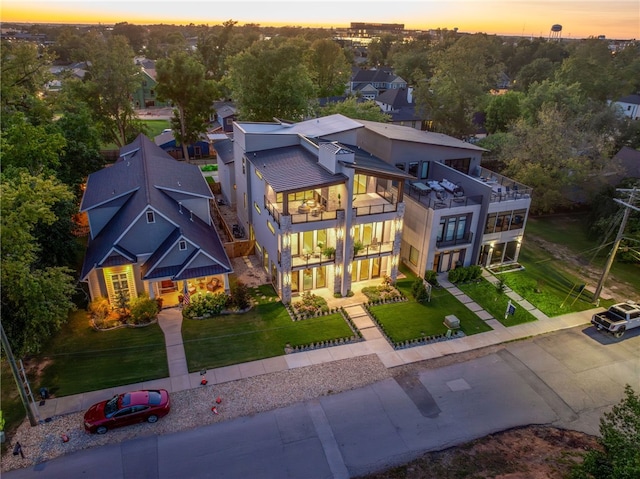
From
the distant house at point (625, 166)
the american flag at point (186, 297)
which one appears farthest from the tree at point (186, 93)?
the distant house at point (625, 166)

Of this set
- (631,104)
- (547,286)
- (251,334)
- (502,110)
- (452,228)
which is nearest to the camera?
(251,334)

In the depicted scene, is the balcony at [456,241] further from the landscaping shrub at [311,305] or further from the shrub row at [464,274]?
the landscaping shrub at [311,305]

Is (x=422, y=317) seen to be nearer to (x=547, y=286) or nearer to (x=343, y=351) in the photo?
(x=343, y=351)

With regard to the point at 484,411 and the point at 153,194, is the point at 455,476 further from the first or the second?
the point at 153,194

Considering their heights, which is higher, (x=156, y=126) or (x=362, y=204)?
(x=362, y=204)

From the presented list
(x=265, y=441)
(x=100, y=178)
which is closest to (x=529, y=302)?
(x=265, y=441)

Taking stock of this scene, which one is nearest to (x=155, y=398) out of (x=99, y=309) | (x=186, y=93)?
(x=99, y=309)

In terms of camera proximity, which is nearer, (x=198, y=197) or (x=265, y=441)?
(x=265, y=441)
